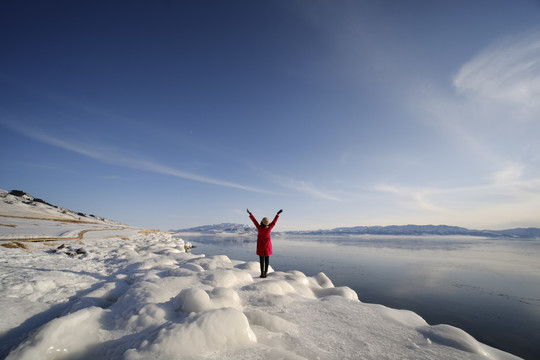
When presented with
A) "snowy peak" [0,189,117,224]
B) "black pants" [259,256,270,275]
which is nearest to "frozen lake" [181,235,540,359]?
"black pants" [259,256,270,275]

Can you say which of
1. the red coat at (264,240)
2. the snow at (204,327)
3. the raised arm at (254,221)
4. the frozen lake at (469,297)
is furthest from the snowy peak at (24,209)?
the frozen lake at (469,297)

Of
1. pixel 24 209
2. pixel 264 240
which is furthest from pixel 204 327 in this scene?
pixel 24 209

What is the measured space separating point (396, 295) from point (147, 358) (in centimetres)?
1253

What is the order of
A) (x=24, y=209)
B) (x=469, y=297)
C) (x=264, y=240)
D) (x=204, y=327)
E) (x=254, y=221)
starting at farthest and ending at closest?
1. (x=24, y=209)
2. (x=469, y=297)
3. (x=254, y=221)
4. (x=264, y=240)
5. (x=204, y=327)

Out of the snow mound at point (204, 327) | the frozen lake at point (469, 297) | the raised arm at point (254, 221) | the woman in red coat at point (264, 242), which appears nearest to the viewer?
the snow mound at point (204, 327)

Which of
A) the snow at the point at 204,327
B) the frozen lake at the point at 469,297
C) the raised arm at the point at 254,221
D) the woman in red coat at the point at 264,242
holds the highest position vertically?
the raised arm at the point at 254,221

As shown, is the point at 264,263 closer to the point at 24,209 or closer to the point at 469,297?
the point at 469,297

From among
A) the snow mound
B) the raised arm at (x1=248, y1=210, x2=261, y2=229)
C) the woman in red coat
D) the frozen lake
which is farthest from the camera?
the frozen lake

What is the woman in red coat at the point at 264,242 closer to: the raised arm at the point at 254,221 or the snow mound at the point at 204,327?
the raised arm at the point at 254,221

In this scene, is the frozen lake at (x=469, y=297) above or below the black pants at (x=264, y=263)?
below

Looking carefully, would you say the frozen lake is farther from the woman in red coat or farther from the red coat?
the red coat

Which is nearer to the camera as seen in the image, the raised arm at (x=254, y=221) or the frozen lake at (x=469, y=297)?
Result: the raised arm at (x=254, y=221)

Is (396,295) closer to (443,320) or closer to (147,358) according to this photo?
(443,320)

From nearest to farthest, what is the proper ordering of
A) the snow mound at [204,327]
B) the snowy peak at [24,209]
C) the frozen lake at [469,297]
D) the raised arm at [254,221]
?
1. the snow mound at [204,327]
2. the raised arm at [254,221]
3. the frozen lake at [469,297]
4. the snowy peak at [24,209]
